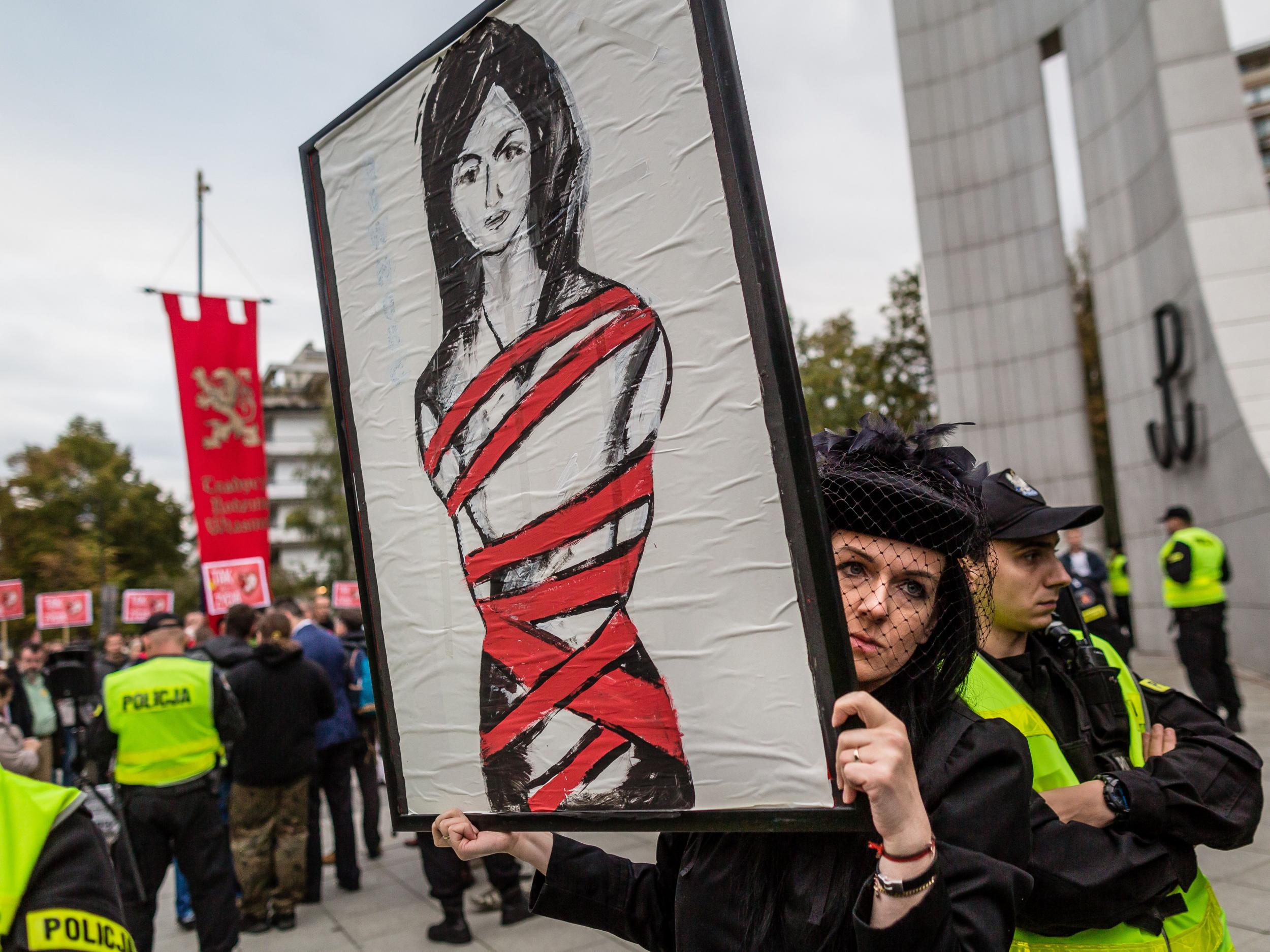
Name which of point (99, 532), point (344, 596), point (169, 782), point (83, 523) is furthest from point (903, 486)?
point (99, 532)

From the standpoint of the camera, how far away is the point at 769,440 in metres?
1.23

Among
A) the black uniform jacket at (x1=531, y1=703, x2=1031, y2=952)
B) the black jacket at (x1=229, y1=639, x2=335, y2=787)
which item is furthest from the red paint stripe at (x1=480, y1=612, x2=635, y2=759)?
the black jacket at (x1=229, y1=639, x2=335, y2=787)

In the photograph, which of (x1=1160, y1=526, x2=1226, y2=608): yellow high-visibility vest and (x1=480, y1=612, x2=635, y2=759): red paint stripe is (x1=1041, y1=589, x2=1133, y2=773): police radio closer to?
(x1=480, y1=612, x2=635, y2=759): red paint stripe

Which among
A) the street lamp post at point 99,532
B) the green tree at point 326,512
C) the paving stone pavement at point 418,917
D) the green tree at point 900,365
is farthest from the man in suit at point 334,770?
the green tree at point 326,512

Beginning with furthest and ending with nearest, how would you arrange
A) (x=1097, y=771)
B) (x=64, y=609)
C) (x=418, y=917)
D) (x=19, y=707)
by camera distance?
(x=64, y=609) → (x=19, y=707) → (x=418, y=917) → (x=1097, y=771)

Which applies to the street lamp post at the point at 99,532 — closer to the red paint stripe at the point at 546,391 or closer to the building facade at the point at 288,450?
the building facade at the point at 288,450

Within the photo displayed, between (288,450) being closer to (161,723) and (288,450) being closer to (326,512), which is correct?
(326,512)

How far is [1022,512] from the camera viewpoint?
2.26m

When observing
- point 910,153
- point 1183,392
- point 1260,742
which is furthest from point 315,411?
point 1260,742

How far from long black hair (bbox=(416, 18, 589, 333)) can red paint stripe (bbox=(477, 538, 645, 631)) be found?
1.36ft

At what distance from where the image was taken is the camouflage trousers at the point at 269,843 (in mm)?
5852

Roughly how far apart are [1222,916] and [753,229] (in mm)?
1846

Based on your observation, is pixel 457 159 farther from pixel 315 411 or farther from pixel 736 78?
pixel 315 411

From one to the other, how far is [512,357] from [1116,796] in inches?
55.8
